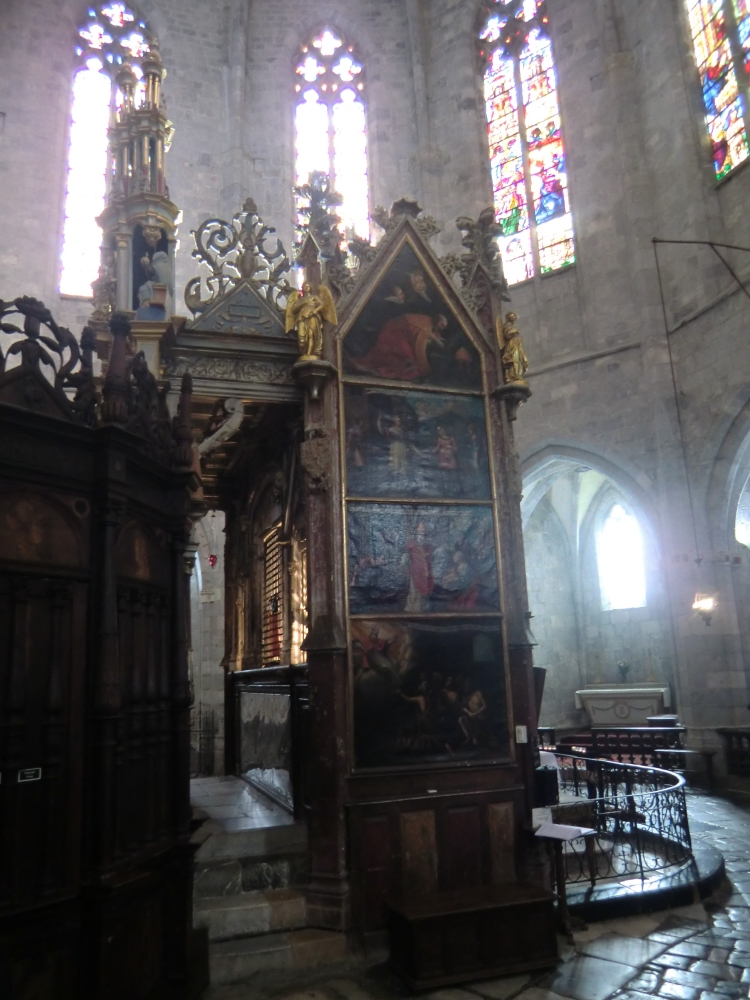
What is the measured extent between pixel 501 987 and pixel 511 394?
5049 mm

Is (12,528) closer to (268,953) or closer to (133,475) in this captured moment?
(133,475)

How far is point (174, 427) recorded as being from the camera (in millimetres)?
5824

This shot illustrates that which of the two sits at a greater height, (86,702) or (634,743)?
(86,702)

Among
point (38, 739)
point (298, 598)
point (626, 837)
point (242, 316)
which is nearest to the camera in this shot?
point (38, 739)

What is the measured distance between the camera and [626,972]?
18.6 feet

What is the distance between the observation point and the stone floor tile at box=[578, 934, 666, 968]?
591 cm

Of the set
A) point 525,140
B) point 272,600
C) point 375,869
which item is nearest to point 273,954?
point 375,869

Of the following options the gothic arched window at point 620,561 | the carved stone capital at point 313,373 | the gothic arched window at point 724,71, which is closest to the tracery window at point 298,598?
the carved stone capital at point 313,373

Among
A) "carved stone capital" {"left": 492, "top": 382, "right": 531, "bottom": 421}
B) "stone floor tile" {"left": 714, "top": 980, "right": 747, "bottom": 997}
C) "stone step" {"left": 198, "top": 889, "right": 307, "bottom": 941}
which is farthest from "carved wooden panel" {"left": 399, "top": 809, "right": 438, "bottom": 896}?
"carved stone capital" {"left": 492, "top": 382, "right": 531, "bottom": 421}

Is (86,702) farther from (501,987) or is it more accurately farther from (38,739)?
(501,987)

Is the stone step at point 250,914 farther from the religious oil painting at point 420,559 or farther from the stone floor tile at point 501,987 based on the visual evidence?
the religious oil painting at point 420,559

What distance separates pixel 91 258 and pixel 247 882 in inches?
605

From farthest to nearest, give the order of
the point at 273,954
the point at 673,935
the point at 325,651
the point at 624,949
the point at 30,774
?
1. the point at 325,651
2. the point at 673,935
3. the point at 624,949
4. the point at 273,954
5. the point at 30,774

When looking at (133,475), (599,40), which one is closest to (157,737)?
(133,475)
